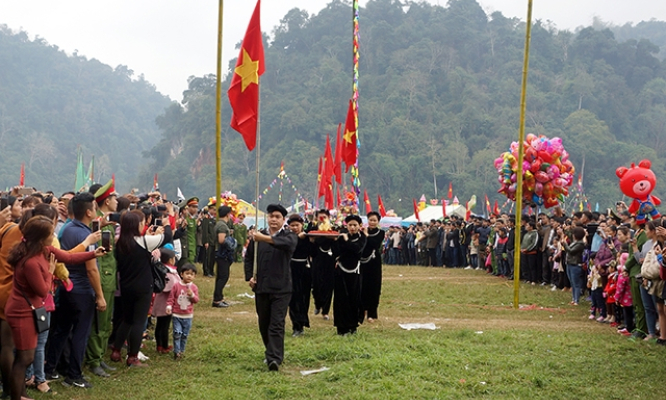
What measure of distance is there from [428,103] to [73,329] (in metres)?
78.4

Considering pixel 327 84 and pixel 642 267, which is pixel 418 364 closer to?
pixel 642 267

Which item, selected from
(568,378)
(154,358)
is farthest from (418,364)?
(154,358)

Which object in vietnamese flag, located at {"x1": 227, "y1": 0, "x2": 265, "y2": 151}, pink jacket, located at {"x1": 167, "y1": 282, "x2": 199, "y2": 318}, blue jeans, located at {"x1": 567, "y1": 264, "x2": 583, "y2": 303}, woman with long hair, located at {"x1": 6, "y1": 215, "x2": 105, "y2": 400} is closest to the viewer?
woman with long hair, located at {"x1": 6, "y1": 215, "x2": 105, "y2": 400}

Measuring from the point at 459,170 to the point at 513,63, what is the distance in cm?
2562

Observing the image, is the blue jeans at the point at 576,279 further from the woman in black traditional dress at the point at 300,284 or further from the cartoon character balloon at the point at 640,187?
the woman in black traditional dress at the point at 300,284

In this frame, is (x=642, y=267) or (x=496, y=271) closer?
(x=642, y=267)

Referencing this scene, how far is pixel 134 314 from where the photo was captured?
8.98m

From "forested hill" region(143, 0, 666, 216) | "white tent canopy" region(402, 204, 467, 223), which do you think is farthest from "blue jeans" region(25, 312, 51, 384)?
"forested hill" region(143, 0, 666, 216)

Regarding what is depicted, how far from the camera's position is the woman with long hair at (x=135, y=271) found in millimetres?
8750

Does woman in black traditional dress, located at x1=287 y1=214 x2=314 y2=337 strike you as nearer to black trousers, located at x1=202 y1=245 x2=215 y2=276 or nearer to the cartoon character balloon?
the cartoon character balloon

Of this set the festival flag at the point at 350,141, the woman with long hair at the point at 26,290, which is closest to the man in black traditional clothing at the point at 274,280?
the woman with long hair at the point at 26,290

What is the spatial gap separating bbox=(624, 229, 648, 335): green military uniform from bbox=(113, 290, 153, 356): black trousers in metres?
6.24

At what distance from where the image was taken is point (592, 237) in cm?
1612

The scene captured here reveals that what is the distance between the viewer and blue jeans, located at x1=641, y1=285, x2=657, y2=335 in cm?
1111
